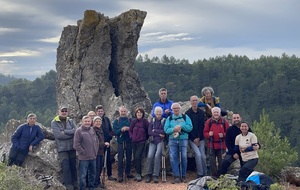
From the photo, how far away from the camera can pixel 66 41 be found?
1681 cm

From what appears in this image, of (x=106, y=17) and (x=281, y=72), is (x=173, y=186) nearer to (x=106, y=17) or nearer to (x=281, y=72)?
(x=106, y=17)

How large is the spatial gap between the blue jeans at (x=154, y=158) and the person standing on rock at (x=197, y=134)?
100 centimetres

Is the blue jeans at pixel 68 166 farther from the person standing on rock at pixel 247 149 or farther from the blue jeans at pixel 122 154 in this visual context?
the person standing on rock at pixel 247 149

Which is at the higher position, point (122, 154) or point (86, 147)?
point (86, 147)

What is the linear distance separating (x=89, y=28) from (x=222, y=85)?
193ft

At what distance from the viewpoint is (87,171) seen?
11.1 m

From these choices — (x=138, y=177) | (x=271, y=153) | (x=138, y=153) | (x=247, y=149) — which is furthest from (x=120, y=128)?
(x=271, y=153)

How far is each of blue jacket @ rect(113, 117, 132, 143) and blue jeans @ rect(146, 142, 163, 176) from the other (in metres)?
0.73

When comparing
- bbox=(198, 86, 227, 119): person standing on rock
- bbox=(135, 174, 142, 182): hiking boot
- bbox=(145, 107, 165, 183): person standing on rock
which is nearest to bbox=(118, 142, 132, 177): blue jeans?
bbox=(135, 174, 142, 182): hiking boot

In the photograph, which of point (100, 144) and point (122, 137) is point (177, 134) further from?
point (100, 144)

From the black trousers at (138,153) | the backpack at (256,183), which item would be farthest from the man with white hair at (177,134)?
the backpack at (256,183)

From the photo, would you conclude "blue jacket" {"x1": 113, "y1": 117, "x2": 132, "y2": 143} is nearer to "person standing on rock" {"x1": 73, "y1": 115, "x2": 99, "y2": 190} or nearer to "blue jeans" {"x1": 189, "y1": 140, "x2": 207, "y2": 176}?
"person standing on rock" {"x1": 73, "y1": 115, "x2": 99, "y2": 190}

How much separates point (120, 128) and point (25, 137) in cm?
269

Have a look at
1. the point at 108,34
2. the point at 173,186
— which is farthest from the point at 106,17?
the point at 173,186
